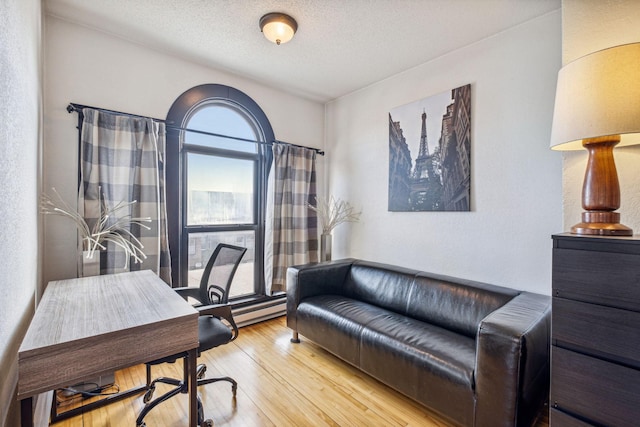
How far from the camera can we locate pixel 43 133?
2.08 metres

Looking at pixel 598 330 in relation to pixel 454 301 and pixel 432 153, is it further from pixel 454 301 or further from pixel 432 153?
pixel 432 153

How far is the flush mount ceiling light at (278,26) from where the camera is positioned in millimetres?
2055

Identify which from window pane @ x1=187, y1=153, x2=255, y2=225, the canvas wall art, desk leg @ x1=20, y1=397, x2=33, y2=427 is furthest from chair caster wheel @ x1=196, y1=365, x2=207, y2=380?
the canvas wall art

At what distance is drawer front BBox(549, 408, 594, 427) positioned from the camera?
1.20 m

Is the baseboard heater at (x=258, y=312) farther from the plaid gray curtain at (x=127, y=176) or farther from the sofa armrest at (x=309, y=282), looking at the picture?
the plaid gray curtain at (x=127, y=176)

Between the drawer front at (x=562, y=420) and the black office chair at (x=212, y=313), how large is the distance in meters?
1.69

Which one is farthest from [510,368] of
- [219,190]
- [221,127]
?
[221,127]

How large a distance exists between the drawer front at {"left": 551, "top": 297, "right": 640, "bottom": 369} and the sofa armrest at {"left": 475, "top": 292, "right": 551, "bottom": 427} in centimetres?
18

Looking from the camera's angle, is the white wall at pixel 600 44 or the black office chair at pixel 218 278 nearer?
the white wall at pixel 600 44

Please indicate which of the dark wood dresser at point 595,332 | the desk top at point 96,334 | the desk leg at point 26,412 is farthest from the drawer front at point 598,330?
the desk leg at point 26,412

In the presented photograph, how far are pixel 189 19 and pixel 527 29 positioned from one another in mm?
2542

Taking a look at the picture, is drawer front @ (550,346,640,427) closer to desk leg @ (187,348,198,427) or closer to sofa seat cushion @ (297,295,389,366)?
sofa seat cushion @ (297,295,389,366)

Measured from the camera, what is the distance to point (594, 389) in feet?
3.84

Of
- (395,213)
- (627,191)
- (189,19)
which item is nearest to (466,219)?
(395,213)
